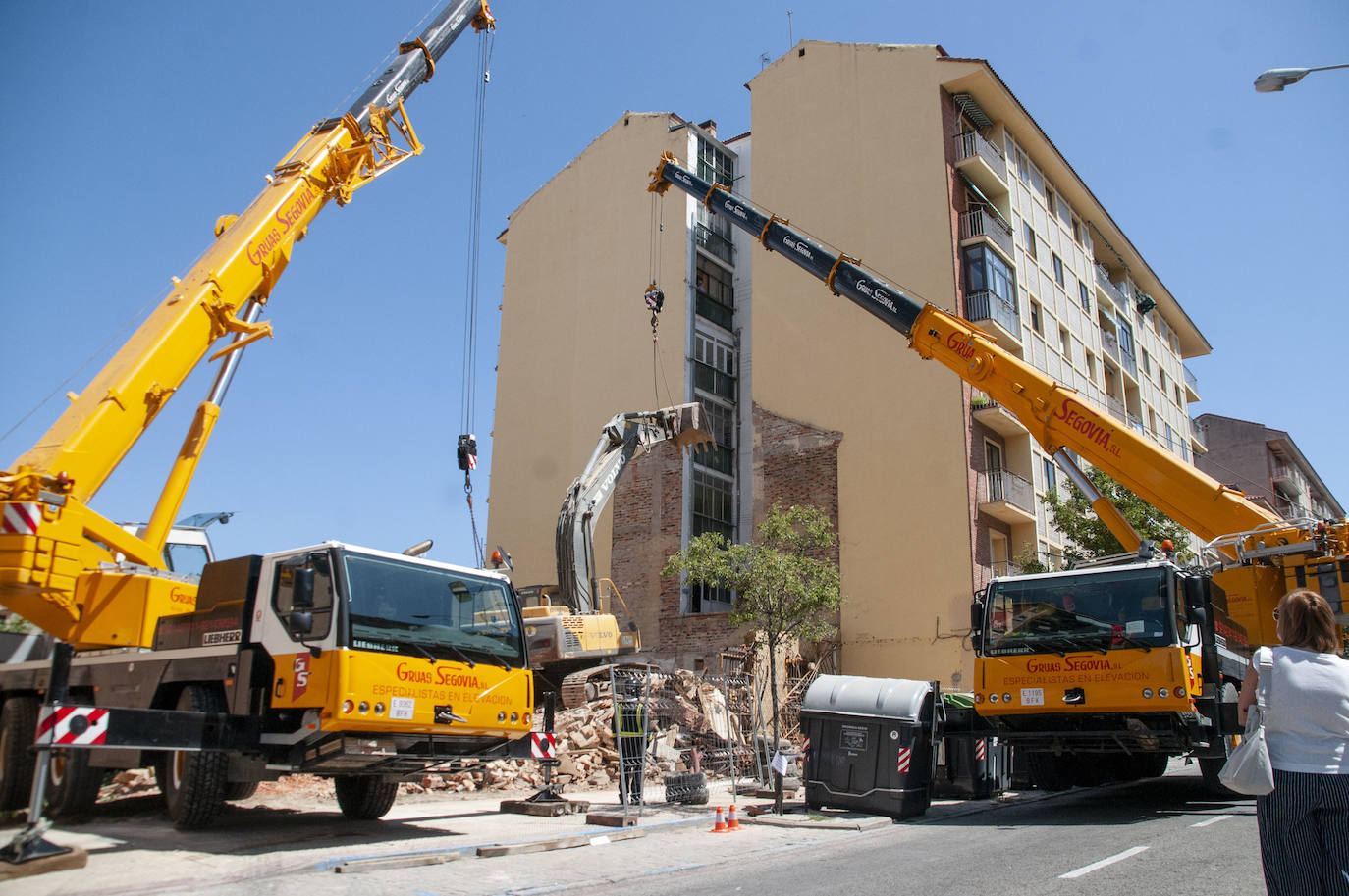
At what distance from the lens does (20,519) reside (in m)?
8.65

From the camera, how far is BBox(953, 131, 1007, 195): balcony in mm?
28344

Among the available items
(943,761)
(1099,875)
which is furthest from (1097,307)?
(1099,875)

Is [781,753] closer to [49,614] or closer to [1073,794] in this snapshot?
[1073,794]

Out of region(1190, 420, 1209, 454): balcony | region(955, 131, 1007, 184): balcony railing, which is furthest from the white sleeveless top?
region(1190, 420, 1209, 454): balcony

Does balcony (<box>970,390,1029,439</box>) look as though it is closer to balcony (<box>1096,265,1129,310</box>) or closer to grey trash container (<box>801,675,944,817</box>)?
balcony (<box>1096,265,1129,310</box>)

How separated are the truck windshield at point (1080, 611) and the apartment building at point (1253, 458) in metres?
47.5

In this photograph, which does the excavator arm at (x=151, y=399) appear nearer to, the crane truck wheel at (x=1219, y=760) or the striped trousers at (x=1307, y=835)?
the striped trousers at (x=1307, y=835)

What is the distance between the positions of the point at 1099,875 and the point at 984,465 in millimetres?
20933

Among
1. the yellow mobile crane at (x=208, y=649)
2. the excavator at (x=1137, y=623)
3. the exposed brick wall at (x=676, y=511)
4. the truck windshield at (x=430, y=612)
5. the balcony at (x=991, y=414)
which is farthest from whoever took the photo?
the exposed brick wall at (x=676, y=511)

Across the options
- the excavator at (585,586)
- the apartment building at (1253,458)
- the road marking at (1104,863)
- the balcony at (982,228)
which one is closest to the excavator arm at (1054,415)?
the excavator at (585,586)

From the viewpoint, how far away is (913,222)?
2839cm

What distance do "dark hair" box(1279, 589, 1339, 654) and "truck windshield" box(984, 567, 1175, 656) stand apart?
22.7 ft

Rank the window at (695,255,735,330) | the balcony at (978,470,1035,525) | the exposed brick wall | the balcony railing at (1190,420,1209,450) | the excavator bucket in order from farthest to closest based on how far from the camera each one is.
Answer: the balcony railing at (1190,420,1209,450), the window at (695,255,735,330), the exposed brick wall, the balcony at (978,470,1035,525), the excavator bucket

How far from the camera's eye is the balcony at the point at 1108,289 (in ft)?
128
